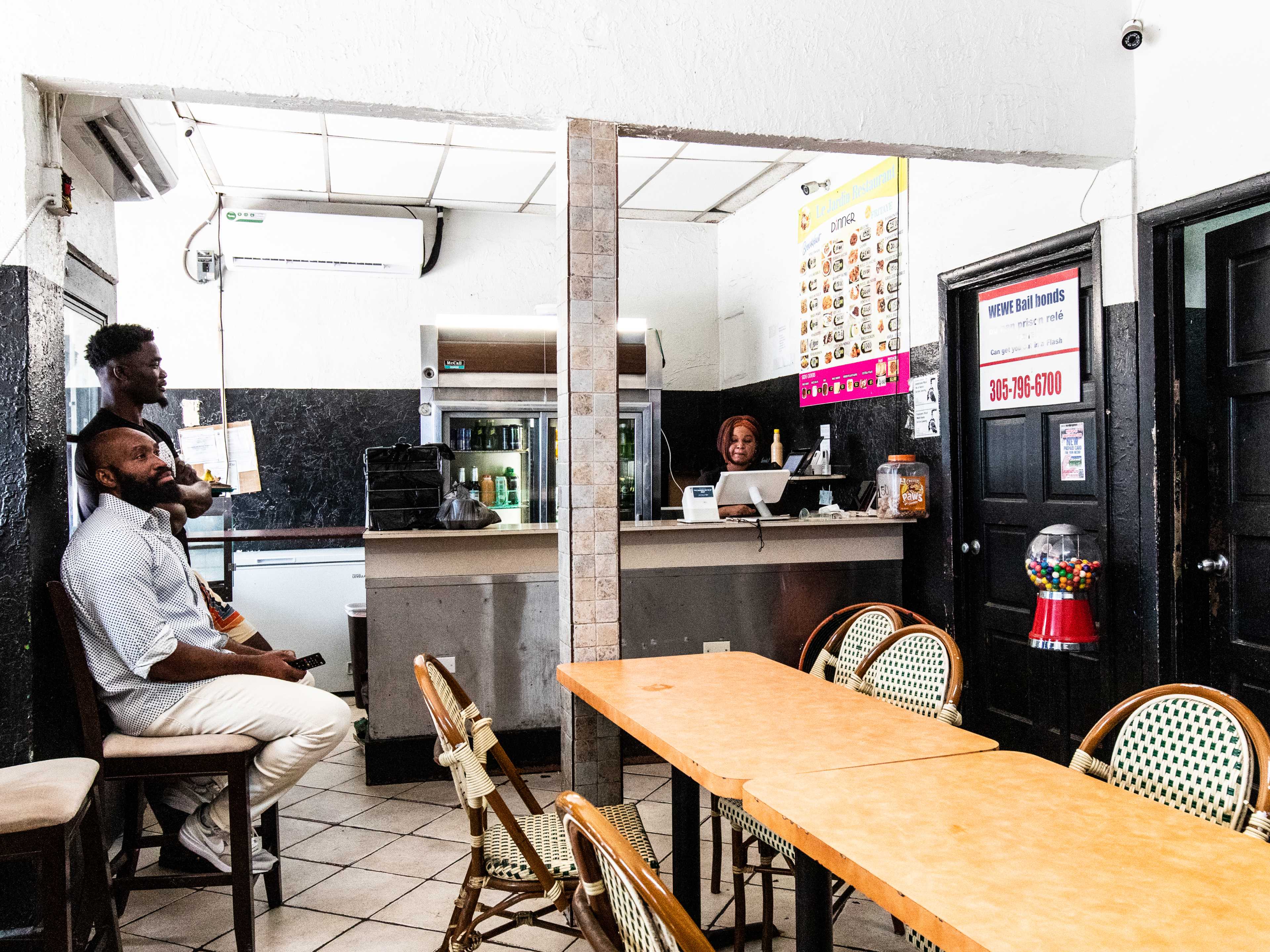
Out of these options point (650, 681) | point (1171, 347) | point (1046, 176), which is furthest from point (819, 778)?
point (1046, 176)

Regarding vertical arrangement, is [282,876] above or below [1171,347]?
below

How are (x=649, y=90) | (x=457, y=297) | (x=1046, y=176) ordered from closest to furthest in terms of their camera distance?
(x=649, y=90), (x=1046, y=176), (x=457, y=297)

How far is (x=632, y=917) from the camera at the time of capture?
128 centimetres

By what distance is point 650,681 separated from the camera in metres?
2.76

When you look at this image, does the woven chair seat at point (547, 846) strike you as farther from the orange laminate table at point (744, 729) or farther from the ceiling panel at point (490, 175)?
the ceiling panel at point (490, 175)

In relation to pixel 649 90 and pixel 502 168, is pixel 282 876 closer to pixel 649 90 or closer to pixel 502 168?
pixel 649 90

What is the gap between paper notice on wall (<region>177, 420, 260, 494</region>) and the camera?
21.2 feet

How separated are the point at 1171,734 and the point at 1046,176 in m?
2.79

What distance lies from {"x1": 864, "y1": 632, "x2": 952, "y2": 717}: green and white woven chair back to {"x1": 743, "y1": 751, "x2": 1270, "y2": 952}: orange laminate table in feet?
2.51

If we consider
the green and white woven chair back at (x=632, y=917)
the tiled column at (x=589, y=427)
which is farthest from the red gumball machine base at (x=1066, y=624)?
the green and white woven chair back at (x=632, y=917)

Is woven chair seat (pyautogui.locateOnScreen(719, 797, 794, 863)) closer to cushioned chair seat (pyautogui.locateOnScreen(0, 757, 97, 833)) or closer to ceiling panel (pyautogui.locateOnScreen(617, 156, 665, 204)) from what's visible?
cushioned chair seat (pyautogui.locateOnScreen(0, 757, 97, 833))

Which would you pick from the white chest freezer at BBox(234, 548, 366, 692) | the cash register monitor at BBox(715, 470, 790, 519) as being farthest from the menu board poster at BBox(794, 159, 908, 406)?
the white chest freezer at BBox(234, 548, 366, 692)

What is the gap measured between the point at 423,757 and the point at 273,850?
1164 mm

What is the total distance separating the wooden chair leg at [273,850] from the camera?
3096mm
